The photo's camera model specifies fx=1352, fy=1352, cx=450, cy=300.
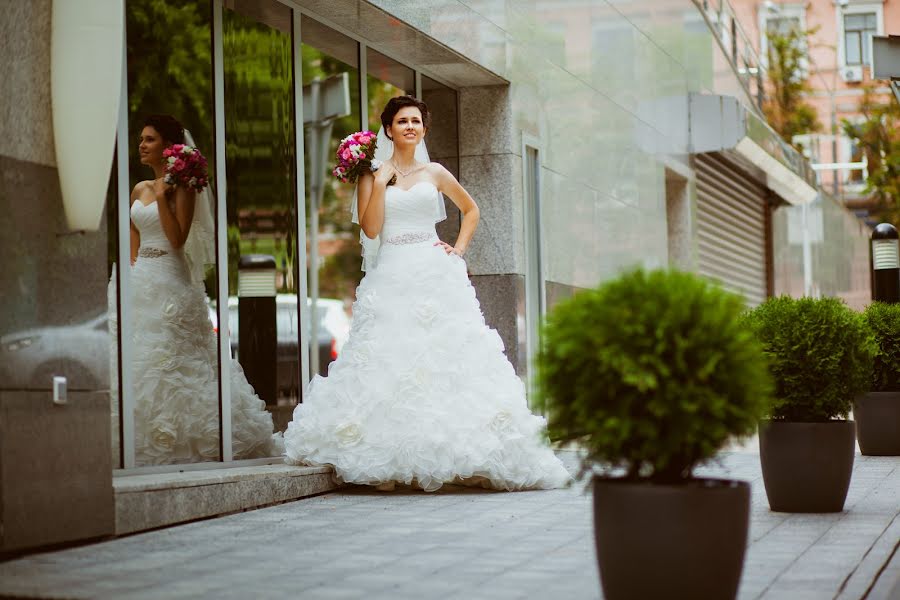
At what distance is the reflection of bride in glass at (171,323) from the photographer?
25.9 ft

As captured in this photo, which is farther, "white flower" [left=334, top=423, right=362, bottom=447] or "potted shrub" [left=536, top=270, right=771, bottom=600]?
"white flower" [left=334, top=423, right=362, bottom=447]

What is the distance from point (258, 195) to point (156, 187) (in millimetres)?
1199

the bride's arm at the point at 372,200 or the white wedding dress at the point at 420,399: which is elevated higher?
the bride's arm at the point at 372,200

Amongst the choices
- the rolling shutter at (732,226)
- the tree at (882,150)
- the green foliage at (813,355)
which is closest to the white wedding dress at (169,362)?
the green foliage at (813,355)

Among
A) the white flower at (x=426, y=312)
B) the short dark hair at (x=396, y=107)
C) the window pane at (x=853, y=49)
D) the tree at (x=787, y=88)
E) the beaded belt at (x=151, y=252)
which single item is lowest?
the white flower at (x=426, y=312)

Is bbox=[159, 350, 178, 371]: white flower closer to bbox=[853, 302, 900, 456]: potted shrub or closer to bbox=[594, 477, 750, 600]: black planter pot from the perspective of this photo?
bbox=[594, 477, 750, 600]: black planter pot

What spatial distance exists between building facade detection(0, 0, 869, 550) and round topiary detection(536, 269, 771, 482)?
290 mm

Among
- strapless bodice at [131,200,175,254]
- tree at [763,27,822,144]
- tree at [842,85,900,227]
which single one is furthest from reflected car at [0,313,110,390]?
tree at [763,27,822,144]

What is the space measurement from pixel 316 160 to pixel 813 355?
15.8 metres

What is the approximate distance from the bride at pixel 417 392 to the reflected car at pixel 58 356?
224cm

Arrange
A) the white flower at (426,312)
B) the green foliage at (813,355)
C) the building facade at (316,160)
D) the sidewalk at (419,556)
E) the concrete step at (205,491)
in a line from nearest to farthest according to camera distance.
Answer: the sidewalk at (419,556) < the building facade at (316,160) < the concrete step at (205,491) < the green foliage at (813,355) < the white flower at (426,312)

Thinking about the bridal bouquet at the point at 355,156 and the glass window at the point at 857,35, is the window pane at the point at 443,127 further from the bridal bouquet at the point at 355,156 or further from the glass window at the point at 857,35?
the glass window at the point at 857,35

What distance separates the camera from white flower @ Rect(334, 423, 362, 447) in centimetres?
848

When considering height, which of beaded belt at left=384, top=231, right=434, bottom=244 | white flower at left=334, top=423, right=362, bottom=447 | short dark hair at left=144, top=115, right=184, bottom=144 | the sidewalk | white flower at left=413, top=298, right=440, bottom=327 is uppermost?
short dark hair at left=144, top=115, right=184, bottom=144
